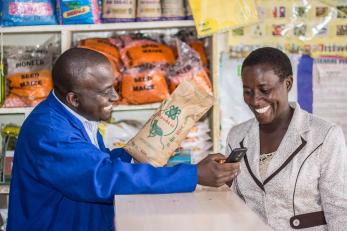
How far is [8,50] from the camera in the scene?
9.45ft

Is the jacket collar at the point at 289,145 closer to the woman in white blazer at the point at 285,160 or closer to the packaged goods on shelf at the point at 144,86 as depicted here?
the woman in white blazer at the point at 285,160

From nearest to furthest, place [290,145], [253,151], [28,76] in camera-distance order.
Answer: [290,145] → [253,151] → [28,76]

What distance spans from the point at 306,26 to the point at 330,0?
6.8 inches

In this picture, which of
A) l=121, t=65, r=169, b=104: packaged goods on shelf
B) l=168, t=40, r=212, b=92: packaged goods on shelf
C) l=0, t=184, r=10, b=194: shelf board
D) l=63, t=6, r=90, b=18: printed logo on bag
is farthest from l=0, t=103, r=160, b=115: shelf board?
l=63, t=6, r=90, b=18: printed logo on bag

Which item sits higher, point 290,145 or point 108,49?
point 108,49

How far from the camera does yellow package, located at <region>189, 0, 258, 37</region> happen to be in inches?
105

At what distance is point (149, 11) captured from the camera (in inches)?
107

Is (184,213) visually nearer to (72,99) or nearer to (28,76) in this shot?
(72,99)

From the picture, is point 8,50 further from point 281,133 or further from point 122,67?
point 281,133

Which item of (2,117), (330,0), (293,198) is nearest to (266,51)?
(293,198)

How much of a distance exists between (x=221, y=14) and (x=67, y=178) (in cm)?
135

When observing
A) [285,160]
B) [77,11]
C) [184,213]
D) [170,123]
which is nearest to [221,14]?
[77,11]

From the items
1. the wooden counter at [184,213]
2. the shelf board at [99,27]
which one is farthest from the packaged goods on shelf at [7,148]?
the wooden counter at [184,213]

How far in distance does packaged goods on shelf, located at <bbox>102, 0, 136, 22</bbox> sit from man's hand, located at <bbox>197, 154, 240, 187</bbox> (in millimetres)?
1242
